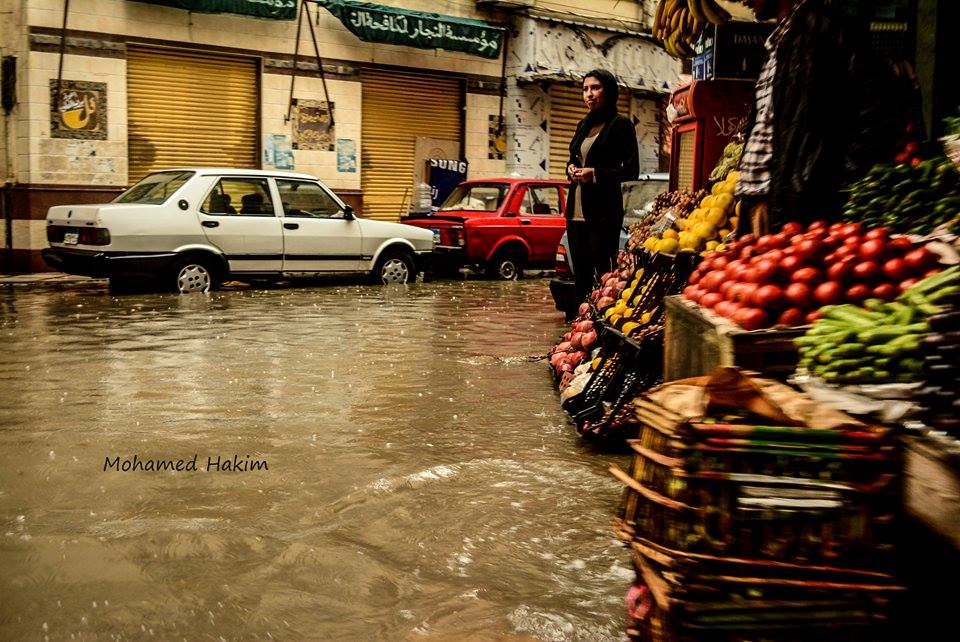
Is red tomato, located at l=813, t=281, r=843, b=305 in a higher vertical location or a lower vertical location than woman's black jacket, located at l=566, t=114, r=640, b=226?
lower

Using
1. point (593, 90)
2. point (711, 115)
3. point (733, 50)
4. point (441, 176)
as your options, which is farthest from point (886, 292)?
point (441, 176)

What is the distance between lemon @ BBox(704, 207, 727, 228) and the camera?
21.7ft

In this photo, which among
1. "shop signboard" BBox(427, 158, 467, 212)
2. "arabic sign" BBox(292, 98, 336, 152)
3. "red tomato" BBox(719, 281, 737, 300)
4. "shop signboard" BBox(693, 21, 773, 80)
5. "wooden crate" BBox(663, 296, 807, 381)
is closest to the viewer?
"wooden crate" BBox(663, 296, 807, 381)

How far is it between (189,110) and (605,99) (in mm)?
12491

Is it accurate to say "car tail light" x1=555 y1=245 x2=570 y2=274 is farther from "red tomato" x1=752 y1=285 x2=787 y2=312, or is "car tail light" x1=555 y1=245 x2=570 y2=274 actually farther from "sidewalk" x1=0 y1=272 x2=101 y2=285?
"sidewalk" x1=0 y1=272 x2=101 y2=285

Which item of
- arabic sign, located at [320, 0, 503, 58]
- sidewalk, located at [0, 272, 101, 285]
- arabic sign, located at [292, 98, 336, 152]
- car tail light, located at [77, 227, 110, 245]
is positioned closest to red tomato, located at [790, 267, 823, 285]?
car tail light, located at [77, 227, 110, 245]

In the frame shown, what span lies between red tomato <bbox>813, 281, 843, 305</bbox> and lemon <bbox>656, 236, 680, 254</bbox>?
9.30 ft

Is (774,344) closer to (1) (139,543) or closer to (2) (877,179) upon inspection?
(2) (877,179)

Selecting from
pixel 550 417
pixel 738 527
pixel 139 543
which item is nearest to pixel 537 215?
pixel 550 417

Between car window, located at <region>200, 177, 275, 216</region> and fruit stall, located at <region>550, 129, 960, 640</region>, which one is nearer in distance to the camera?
fruit stall, located at <region>550, 129, 960, 640</region>

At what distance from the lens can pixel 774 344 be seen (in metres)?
3.65

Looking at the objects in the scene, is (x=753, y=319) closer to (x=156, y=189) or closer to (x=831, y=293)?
(x=831, y=293)

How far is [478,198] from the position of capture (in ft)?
56.6

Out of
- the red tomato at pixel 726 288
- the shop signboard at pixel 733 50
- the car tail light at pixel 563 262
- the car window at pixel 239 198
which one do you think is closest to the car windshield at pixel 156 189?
the car window at pixel 239 198
